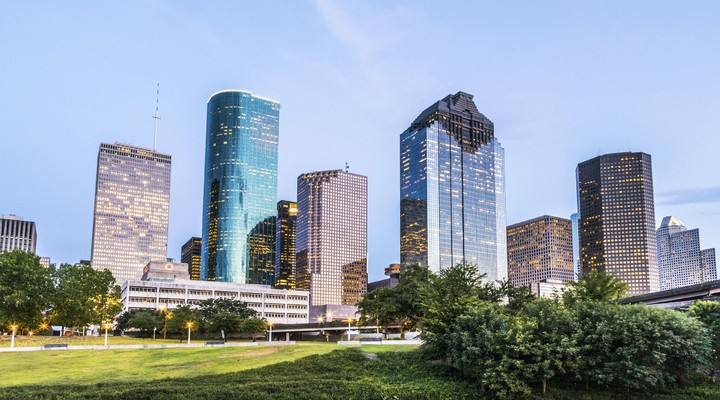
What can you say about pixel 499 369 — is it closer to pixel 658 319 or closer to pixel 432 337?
pixel 432 337

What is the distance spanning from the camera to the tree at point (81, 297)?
112 metres

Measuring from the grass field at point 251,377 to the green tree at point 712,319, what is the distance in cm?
490

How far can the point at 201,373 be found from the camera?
57375 mm

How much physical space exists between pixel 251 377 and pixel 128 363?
763 inches

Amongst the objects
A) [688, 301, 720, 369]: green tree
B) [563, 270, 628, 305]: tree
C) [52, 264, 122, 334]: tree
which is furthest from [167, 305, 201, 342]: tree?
[688, 301, 720, 369]: green tree

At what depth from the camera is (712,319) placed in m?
62.8

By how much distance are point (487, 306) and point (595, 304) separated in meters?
10.7

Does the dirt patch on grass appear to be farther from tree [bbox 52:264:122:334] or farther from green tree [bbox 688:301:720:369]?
tree [bbox 52:264:122:334]

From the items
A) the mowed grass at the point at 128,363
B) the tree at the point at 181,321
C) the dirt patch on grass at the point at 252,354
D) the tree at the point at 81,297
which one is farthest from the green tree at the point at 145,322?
the dirt patch on grass at the point at 252,354

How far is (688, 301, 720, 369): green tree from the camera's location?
60.8 metres

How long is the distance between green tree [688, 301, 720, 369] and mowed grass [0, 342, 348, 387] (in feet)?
133

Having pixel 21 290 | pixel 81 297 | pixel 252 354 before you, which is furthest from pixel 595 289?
pixel 81 297

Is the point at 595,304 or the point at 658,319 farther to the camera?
the point at 595,304

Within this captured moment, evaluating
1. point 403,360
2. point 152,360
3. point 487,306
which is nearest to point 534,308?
point 487,306
